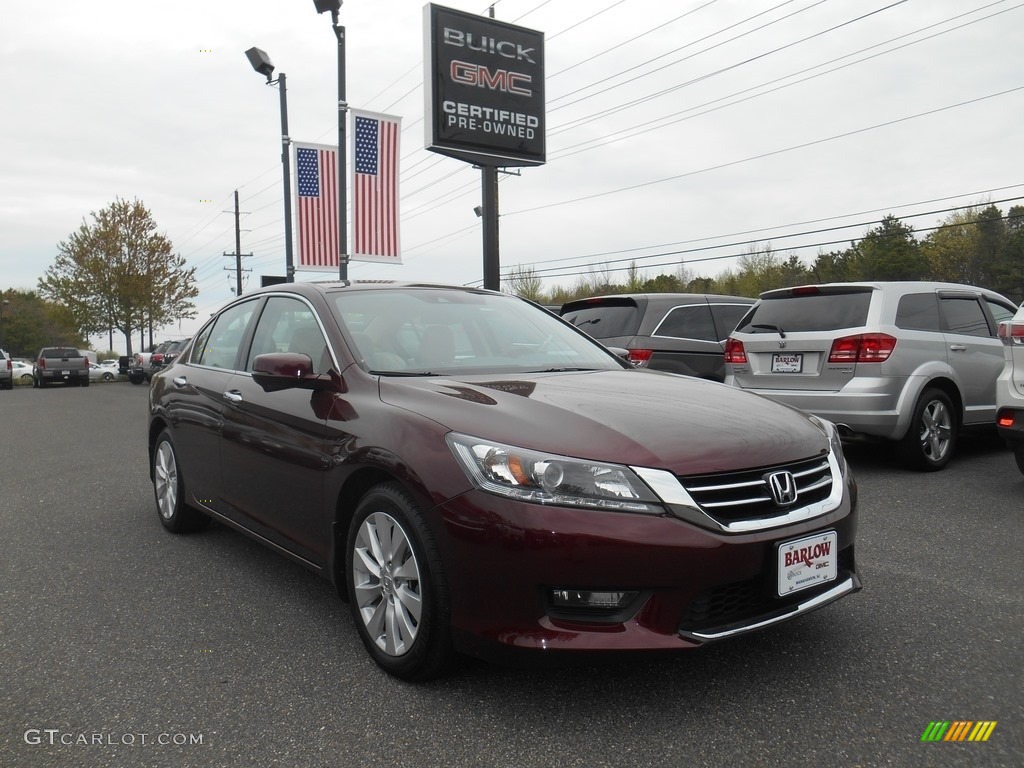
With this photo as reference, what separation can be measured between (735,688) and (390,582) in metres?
1.23

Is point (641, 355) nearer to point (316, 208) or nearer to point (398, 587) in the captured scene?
point (398, 587)

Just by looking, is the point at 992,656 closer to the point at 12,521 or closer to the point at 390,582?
the point at 390,582

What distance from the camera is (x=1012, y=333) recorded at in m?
5.80

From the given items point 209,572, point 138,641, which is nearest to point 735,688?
point 138,641

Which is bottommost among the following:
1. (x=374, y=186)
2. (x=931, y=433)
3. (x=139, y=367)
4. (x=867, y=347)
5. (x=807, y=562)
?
(x=139, y=367)

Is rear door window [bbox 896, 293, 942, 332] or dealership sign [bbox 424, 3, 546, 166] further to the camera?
dealership sign [bbox 424, 3, 546, 166]

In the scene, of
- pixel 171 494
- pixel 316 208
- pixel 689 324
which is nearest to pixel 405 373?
pixel 171 494

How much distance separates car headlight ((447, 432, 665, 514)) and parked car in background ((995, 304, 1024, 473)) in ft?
14.3

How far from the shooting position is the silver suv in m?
6.64

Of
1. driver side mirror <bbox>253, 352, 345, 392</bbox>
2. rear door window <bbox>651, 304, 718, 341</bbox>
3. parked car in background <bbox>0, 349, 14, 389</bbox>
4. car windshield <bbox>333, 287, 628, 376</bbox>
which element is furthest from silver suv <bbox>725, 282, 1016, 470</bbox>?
parked car in background <bbox>0, 349, 14, 389</bbox>

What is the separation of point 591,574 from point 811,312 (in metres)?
5.26

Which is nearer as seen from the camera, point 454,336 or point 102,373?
point 454,336

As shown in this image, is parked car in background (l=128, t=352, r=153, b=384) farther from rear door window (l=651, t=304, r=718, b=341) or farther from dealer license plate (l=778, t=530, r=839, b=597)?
dealer license plate (l=778, t=530, r=839, b=597)

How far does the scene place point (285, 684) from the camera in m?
2.96
